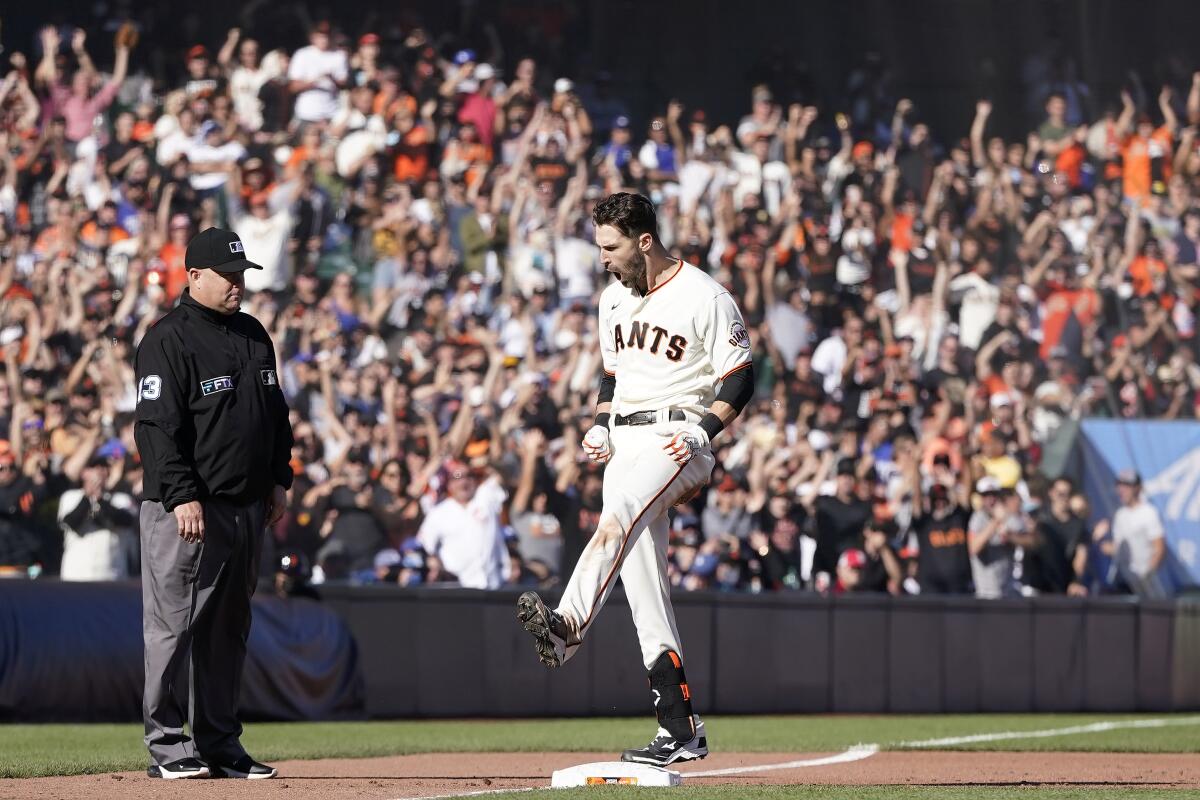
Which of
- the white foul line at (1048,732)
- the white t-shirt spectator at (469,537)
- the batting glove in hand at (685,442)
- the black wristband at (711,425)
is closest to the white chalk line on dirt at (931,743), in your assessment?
the white foul line at (1048,732)

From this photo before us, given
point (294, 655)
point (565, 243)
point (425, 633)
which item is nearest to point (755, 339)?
Result: point (565, 243)

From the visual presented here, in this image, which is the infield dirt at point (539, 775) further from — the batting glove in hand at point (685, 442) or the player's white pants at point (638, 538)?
the batting glove in hand at point (685, 442)

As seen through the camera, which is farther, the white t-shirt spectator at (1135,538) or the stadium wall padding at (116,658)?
the white t-shirt spectator at (1135,538)

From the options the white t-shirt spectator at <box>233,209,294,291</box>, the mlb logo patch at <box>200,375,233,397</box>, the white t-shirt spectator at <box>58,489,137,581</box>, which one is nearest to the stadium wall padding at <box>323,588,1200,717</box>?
the white t-shirt spectator at <box>58,489,137,581</box>

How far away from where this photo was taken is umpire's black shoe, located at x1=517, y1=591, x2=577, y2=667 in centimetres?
538

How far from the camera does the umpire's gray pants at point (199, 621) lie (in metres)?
6.06

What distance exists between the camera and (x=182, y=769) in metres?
6.07

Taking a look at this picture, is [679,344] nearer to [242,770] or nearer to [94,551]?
[242,770]

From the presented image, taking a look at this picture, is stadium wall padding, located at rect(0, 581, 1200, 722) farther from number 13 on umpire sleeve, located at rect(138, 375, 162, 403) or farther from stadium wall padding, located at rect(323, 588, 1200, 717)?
number 13 on umpire sleeve, located at rect(138, 375, 162, 403)

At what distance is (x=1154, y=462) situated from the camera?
1630 centimetres

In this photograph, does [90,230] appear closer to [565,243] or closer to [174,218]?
[174,218]

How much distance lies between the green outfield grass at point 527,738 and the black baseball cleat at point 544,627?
2301mm

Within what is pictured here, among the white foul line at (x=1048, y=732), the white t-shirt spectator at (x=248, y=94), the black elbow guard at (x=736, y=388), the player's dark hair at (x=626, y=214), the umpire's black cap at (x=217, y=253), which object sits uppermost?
the white t-shirt spectator at (x=248, y=94)

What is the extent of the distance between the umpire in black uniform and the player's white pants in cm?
130
